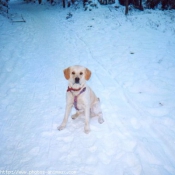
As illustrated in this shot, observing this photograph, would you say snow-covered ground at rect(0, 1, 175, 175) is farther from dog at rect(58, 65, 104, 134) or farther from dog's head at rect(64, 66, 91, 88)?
dog's head at rect(64, 66, 91, 88)

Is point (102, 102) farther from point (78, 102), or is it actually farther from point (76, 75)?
point (76, 75)

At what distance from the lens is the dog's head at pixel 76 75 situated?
3.80m

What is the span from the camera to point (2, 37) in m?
11.4

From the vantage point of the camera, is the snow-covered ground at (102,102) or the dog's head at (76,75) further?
the dog's head at (76,75)

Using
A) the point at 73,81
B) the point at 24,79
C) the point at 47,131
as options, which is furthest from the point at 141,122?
the point at 24,79

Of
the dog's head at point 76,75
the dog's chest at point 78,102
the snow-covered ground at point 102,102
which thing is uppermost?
the dog's head at point 76,75

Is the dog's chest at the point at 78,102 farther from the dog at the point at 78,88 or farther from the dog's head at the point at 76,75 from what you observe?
the dog's head at the point at 76,75

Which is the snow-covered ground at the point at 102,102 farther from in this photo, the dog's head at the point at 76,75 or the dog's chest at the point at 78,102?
the dog's head at the point at 76,75

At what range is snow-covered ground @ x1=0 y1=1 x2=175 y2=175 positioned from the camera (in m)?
3.45

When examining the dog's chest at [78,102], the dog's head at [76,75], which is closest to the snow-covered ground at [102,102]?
the dog's chest at [78,102]

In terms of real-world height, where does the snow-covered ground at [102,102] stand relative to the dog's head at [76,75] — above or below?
below

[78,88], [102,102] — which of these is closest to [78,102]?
[78,88]

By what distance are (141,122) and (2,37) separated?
10808 millimetres

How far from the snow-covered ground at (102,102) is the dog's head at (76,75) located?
1.24 metres
